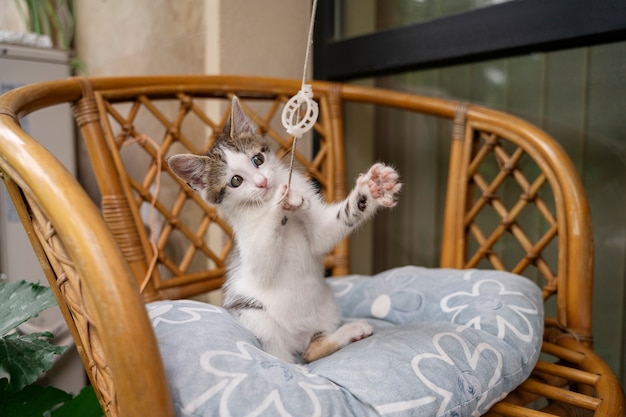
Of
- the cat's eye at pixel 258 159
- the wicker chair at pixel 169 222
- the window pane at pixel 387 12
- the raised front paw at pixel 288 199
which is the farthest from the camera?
the window pane at pixel 387 12

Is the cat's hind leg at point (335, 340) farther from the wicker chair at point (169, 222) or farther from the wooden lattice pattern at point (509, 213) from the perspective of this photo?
the wooden lattice pattern at point (509, 213)

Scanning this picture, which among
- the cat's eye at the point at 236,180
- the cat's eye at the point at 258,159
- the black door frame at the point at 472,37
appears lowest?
the cat's eye at the point at 236,180

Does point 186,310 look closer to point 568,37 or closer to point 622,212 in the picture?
point 568,37

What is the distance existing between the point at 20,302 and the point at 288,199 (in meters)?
0.42

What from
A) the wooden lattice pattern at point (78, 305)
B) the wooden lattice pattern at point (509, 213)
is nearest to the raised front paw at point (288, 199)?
A: the wooden lattice pattern at point (78, 305)

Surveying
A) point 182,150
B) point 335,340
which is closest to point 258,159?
point 335,340

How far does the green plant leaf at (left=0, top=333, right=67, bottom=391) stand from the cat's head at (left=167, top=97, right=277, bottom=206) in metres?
0.32

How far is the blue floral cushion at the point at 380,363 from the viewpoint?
0.60m

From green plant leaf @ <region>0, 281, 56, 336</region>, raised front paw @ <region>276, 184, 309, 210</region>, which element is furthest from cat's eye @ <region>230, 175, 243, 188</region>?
green plant leaf @ <region>0, 281, 56, 336</region>

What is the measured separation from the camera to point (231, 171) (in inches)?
31.3

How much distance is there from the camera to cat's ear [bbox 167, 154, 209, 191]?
30.9 inches

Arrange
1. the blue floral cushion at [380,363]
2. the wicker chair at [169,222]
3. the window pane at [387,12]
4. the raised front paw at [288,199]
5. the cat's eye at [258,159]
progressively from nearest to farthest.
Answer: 1. the wicker chair at [169,222]
2. the blue floral cushion at [380,363]
3. the raised front paw at [288,199]
4. the cat's eye at [258,159]
5. the window pane at [387,12]

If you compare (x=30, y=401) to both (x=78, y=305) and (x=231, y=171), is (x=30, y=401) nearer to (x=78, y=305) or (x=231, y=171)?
(x=78, y=305)

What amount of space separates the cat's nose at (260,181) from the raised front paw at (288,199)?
0.06 metres
